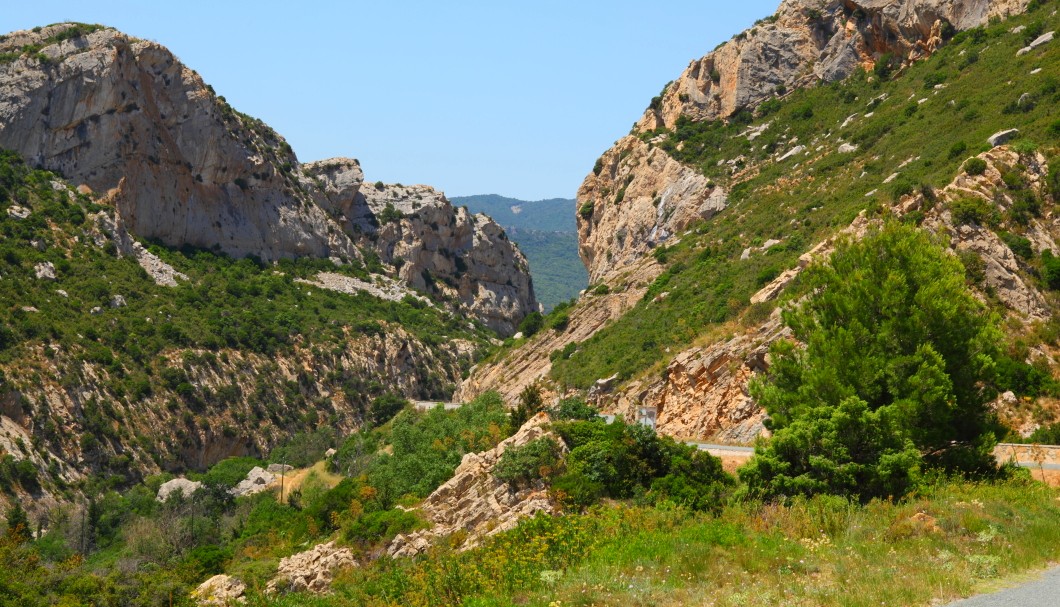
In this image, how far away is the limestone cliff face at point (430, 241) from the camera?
124 m

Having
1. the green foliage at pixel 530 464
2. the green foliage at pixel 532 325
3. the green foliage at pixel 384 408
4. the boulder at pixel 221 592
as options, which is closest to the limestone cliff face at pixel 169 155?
the green foliage at pixel 384 408

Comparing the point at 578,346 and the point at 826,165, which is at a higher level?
the point at 826,165

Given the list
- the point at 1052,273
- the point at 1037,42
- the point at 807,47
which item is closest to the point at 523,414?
the point at 1052,273

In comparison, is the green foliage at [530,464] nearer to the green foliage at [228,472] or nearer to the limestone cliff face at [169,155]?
the green foliage at [228,472]

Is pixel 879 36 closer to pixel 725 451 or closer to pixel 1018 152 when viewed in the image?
pixel 1018 152

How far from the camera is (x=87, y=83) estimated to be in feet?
297

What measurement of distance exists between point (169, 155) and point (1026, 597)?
3873 inches

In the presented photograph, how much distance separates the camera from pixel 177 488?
5916 cm

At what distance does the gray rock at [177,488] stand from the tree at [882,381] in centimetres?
4645

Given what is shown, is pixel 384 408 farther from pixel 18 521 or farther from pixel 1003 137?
pixel 1003 137

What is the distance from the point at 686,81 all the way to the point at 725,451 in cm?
6006

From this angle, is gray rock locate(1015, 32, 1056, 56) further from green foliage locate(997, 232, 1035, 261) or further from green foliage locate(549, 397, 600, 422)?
green foliage locate(549, 397, 600, 422)

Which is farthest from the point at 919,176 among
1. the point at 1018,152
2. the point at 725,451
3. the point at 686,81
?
the point at 686,81

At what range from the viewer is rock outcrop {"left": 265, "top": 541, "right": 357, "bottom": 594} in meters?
21.5
